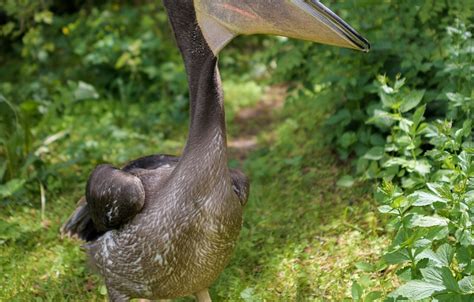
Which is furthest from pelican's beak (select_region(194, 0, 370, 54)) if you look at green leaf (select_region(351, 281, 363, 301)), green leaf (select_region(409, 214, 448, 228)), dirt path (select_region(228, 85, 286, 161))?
dirt path (select_region(228, 85, 286, 161))

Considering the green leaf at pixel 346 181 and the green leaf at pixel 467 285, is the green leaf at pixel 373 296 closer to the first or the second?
the green leaf at pixel 467 285

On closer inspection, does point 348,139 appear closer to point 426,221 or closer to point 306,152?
point 306,152

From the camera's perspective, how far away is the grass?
4055 mm

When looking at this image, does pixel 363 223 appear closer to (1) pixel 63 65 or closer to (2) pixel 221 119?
(2) pixel 221 119

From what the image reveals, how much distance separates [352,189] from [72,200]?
85.3 inches

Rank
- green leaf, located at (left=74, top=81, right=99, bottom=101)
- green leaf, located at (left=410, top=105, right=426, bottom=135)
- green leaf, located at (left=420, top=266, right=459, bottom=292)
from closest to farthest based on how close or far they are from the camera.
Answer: green leaf, located at (left=420, top=266, right=459, bottom=292)
green leaf, located at (left=410, top=105, right=426, bottom=135)
green leaf, located at (left=74, top=81, right=99, bottom=101)

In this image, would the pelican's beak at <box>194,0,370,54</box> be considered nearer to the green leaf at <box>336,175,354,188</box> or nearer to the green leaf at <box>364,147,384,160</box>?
the green leaf at <box>364,147,384,160</box>

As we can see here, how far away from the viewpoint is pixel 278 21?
295 centimetres

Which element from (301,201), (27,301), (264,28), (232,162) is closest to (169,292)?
(27,301)

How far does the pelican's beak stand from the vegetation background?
786 mm

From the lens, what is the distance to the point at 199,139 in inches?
128

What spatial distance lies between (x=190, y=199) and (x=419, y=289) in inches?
43.7

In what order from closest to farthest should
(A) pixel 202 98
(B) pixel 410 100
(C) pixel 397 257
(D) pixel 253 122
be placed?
1. (C) pixel 397 257
2. (A) pixel 202 98
3. (B) pixel 410 100
4. (D) pixel 253 122

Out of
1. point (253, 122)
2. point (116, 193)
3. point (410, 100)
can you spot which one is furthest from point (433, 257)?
point (253, 122)
